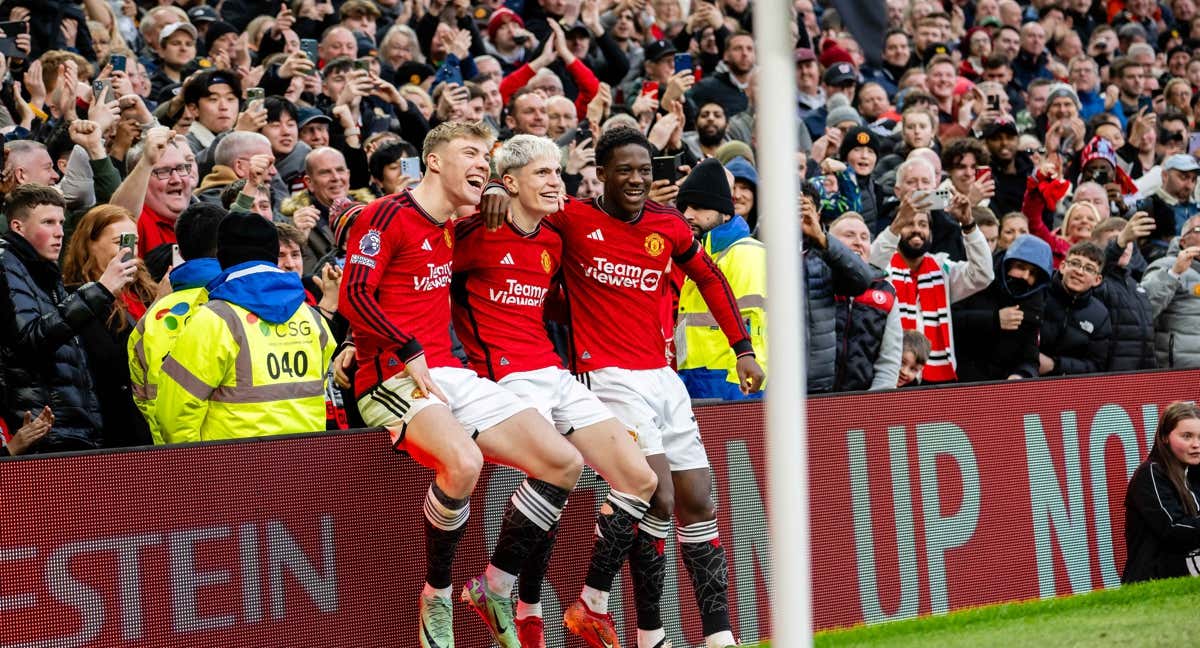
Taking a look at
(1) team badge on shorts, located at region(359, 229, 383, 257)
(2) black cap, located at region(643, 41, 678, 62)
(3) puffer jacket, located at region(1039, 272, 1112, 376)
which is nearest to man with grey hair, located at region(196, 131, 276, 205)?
(1) team badge on shorts, located at region(359, 229, 383, 257)

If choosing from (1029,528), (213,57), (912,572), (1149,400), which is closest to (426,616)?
(912,572)

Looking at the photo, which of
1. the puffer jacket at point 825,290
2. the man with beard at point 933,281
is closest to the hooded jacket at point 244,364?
the puffer jacket at point 825,290

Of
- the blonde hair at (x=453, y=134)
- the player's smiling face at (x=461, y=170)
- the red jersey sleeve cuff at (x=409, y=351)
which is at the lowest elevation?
the red jersey sleeve cuff at (x=409, y=351)

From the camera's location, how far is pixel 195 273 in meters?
7.94

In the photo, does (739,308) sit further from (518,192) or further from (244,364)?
(244,364)


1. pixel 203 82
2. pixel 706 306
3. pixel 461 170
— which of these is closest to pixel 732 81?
pixel 203 82

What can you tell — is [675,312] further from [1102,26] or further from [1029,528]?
[1102,26]

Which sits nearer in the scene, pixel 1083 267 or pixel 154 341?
pixel 154 341

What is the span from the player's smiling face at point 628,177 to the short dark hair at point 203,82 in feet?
12.9

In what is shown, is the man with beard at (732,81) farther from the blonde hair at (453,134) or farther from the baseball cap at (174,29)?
the blonde hair at (453,134)

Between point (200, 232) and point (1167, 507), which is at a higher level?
point (200, 232)

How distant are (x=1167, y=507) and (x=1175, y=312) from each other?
3787 millimetres

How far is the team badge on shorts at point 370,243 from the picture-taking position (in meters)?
7.18

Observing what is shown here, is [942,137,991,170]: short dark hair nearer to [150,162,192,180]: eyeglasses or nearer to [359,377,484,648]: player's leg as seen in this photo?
[150,162,192,180]: eyeglasses
